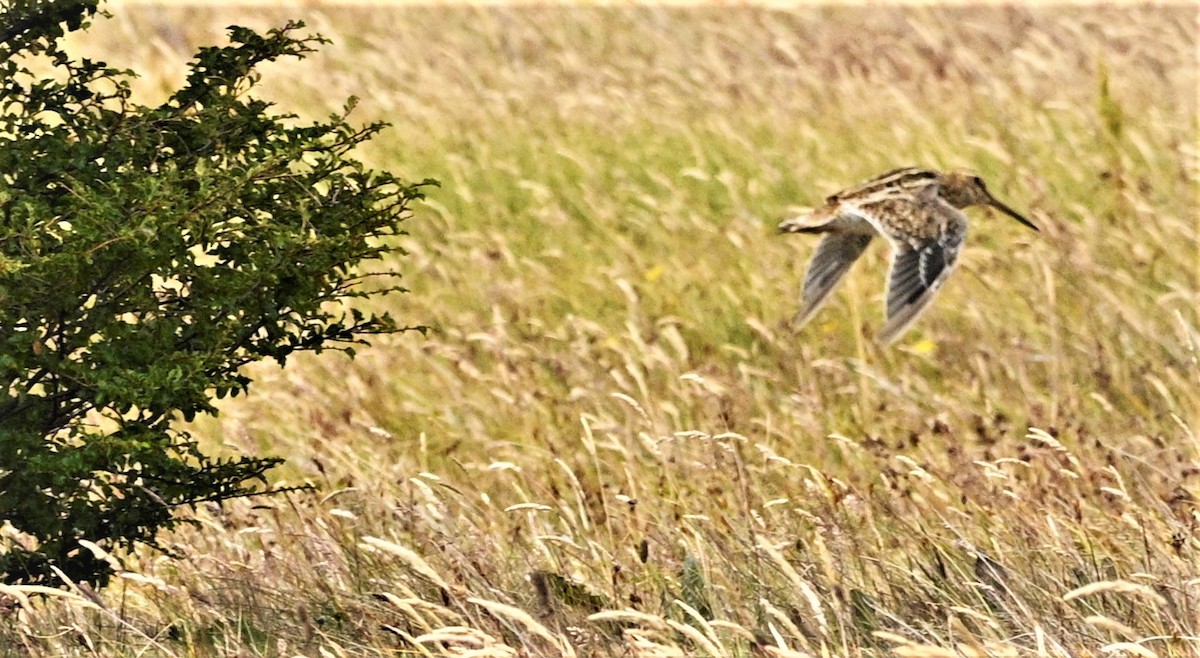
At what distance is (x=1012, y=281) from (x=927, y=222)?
2.84 metres

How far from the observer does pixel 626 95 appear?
12180 mm

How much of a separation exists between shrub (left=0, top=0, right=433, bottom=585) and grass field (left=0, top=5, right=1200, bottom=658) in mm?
305

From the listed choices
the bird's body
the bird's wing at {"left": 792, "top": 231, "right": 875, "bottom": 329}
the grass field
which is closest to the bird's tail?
the bird's body

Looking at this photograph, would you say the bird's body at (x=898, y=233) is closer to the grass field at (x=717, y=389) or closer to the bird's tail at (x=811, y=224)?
the bird's tail at (x=811, y=224)

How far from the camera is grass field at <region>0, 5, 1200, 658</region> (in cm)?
412

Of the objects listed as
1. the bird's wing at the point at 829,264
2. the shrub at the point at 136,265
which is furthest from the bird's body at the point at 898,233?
the shrub at the point at 136,265

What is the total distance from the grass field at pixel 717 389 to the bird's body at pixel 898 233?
459mm

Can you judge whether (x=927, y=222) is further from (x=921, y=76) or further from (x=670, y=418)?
(x=921, y=76)

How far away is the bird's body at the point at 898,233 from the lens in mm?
5199

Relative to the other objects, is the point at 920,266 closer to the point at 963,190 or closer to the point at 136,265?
the point at 963,190

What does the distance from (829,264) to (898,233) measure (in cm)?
67

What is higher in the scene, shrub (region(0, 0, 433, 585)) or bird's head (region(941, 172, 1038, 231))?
shrub (region(0, 0, 433, 585))

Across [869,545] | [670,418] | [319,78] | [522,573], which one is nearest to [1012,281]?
[670,418]

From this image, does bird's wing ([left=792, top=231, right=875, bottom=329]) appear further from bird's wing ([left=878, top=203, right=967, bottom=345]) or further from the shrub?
the shrub
